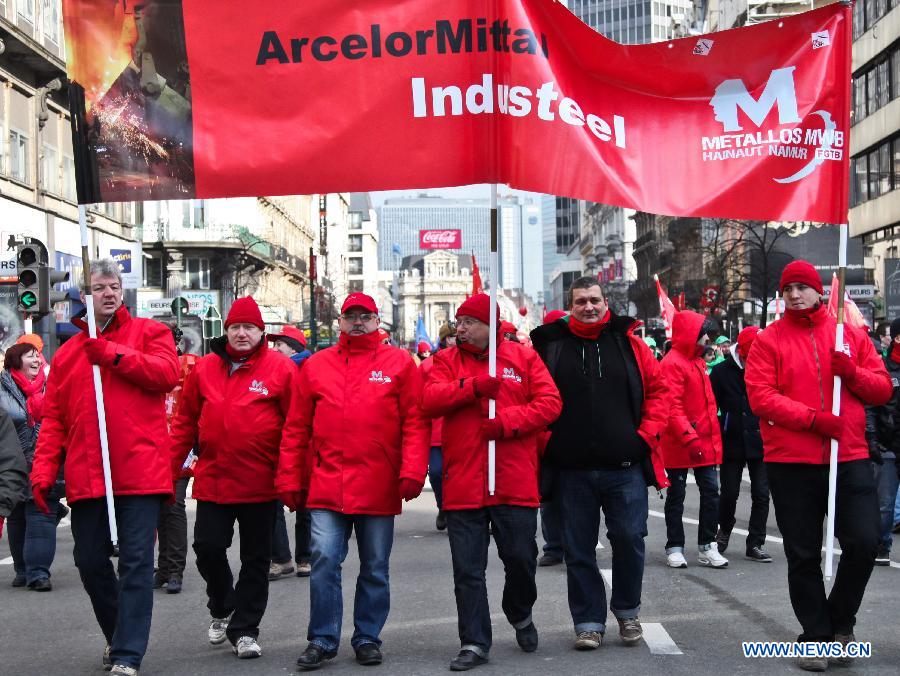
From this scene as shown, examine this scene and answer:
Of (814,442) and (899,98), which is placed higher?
(899,98)

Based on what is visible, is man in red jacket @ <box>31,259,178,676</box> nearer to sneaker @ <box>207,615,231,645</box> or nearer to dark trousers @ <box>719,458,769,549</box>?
sneaker @ <box>207,615,231,645</box>

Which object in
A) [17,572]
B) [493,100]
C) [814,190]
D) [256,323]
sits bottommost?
[17,572]

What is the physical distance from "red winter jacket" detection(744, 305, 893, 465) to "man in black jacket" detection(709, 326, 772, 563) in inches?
157

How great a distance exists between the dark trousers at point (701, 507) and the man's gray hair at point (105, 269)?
17.7 feet

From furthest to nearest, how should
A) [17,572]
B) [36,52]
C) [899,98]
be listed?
[899,98] → [36,52] → [17,572]

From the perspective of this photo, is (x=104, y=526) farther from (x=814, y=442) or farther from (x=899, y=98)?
(x=899, y=98)

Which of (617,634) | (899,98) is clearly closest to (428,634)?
(617,634)

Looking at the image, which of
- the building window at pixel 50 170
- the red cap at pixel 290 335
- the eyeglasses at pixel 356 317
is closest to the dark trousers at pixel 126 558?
the eyeglasses at pixel 356 317

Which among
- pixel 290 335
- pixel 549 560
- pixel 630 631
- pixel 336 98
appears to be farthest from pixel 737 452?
pixel 336 98

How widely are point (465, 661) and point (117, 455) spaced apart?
2.02 meters

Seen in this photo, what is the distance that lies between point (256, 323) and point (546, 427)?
1.68m

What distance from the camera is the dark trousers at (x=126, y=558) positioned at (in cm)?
685

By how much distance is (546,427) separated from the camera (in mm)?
7703

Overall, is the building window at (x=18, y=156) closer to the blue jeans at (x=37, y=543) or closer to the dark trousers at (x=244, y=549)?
the blue jeans at (x=37, y=543)
